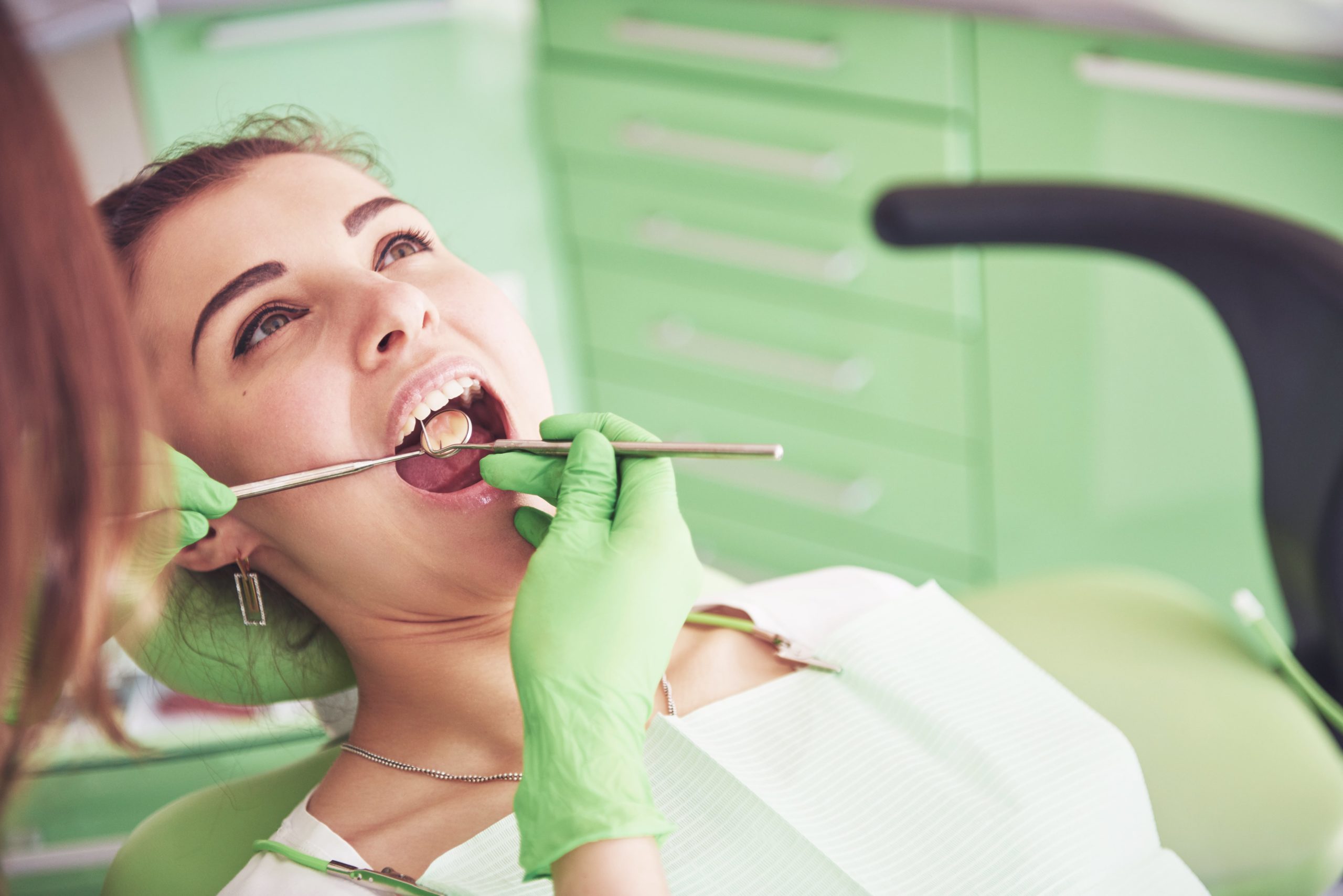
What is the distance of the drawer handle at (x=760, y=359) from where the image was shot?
1.97m

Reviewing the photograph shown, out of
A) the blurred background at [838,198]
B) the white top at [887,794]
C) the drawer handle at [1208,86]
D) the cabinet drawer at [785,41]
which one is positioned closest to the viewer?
the white top at [887,794]

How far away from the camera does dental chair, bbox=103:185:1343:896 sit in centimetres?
89

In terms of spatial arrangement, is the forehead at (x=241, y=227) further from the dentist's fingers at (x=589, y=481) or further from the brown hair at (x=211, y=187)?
the dentist's fingers at (x=589, y=481)

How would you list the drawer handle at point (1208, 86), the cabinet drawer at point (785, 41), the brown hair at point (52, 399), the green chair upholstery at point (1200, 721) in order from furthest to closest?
the cabinet drawer at point (785, 41)
the drawer handle at point (1208, 86)
the green chair upholstery at point (1200, 721)
the brown hair at point (52, 399)

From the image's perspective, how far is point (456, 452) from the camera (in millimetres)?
877

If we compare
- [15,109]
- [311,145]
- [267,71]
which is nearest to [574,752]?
[15,109]

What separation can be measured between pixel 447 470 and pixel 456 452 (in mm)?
54

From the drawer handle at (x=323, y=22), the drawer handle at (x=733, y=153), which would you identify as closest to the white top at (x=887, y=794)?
the drawer handle at (x=733, y=153)

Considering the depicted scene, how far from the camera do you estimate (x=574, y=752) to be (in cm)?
68

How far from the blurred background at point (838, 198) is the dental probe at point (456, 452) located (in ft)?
1.83

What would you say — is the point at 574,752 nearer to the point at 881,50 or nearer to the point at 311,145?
the point at 311,145

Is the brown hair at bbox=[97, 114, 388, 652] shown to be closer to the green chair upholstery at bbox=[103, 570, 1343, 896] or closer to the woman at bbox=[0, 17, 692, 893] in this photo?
the green chair upholstery at bbox=[103, 570, 1343, 896]

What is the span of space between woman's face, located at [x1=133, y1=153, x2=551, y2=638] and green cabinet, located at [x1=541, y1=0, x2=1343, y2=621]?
95 centimetres

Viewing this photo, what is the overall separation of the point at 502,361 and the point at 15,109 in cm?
41
